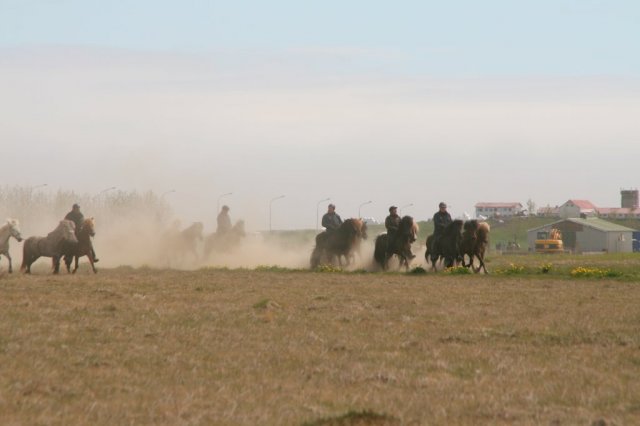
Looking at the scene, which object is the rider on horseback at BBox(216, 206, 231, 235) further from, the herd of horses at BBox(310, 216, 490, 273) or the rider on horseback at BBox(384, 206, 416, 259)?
the rider on horseback at BBox(384, 206, 416, 259)

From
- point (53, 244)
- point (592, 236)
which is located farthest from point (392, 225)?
point (592, 236)

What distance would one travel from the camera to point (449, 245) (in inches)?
1679

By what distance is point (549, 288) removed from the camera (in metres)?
32.6

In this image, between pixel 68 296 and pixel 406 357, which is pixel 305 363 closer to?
pixel 406 357

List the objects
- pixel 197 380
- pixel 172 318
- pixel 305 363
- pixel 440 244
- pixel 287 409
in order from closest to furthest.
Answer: pixel 287 409, pixel 197 380, pixel 305 363, pixel 172 318, pixel 440 244

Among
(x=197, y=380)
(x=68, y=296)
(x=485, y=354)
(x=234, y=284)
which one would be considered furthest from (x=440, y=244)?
(x=197, y=380)

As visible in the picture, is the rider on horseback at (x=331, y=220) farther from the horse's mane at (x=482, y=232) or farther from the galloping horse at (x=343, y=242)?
the horse's mane at (x=482, y=232)

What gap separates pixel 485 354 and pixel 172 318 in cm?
669

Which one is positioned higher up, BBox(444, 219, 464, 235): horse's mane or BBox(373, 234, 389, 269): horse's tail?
BBox(444, 219, 464, 235): horse's mane

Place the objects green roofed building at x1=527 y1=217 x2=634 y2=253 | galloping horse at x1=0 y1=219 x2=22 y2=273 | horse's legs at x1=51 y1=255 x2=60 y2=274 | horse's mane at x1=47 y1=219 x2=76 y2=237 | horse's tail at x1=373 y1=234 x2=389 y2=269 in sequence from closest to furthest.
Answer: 1. galloping horse at x1=0 y1=219 x2=22 y2=273
2. horse's mane at x1=47 y1=219 x2=76 y2=237
3. horse's legs at x1=51 y1=255 x2=60 y2=274
4. horse's tail at x1=373 y1=234 x2=389 y2=269
5. green roofed building at x1=527 y1=217 x2=634 y2=253

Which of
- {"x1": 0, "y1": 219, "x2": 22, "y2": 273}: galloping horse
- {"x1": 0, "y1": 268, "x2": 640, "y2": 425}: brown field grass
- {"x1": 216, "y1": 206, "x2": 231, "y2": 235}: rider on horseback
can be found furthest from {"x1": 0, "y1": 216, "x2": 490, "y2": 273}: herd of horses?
{"x1": 0, "y1": 268, "x2": 640, "y2": 425}: brown field grass

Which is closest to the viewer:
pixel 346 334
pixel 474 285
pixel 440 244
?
pixel 346 334

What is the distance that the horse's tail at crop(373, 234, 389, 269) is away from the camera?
44.0m

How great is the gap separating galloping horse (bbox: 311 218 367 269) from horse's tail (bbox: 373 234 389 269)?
5.37 feet
